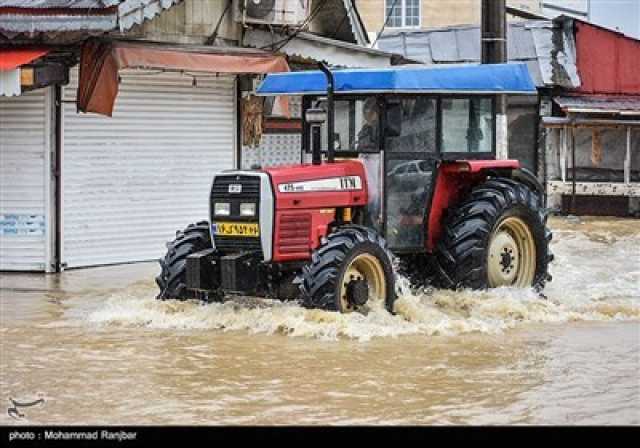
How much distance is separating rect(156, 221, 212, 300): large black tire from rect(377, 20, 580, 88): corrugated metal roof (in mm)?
16895

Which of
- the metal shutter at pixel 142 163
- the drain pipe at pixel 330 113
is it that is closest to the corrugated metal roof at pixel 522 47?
the metal shutter at pixel 142 163

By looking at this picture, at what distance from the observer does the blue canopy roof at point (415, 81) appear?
1346 cm

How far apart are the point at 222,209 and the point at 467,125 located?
9.34ft

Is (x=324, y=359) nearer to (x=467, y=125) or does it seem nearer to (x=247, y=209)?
(x=247, y=209)

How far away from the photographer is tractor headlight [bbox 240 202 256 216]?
12.9 meters

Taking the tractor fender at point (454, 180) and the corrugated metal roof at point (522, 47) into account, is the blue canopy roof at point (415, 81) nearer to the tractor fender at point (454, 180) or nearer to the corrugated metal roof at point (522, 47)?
the tractor fender at point (454, 180)

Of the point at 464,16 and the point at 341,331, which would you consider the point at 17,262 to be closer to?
the point at 341,331

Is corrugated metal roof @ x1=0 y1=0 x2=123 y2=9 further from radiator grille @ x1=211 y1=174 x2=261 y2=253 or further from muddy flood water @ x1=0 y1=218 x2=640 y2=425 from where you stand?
radiator grille @ x1=211 y1=174 x2=261 y2=253

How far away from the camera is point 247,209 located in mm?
12938

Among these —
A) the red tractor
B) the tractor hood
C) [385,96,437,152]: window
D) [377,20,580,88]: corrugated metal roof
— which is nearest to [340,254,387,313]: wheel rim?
the red tractor

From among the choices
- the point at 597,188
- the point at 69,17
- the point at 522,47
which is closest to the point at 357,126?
the point at 69,17

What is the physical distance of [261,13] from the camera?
2014cm

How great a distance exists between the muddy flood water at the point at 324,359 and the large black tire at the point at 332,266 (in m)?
0.16
